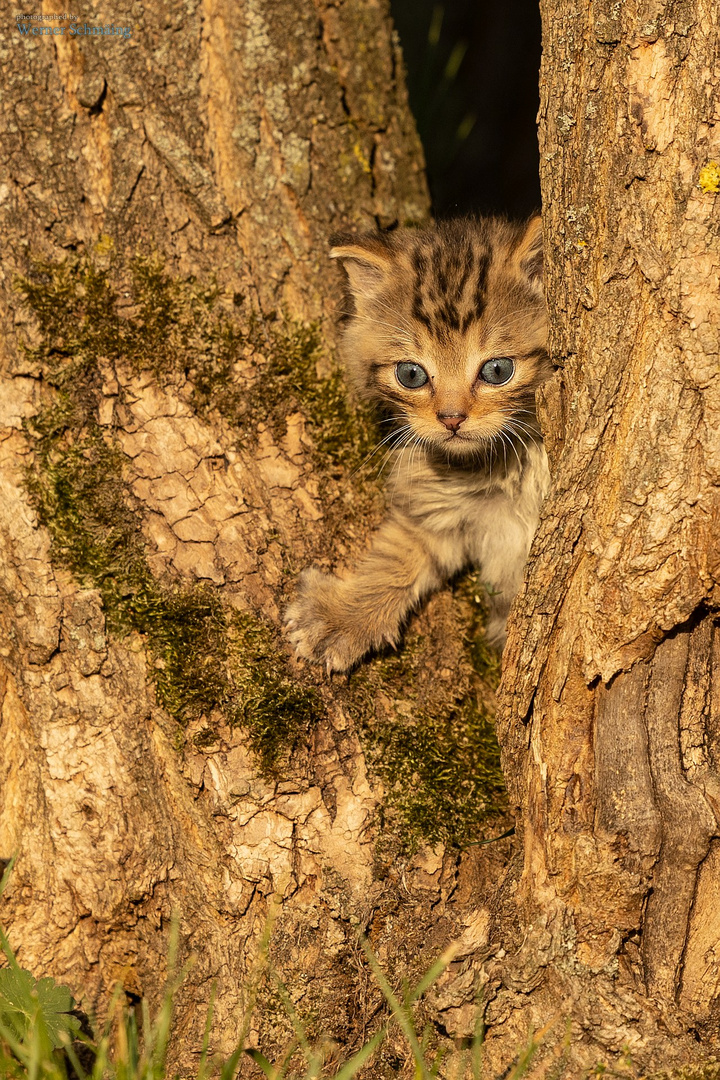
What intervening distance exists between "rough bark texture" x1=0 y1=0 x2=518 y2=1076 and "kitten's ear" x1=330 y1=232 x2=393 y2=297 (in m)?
0.09

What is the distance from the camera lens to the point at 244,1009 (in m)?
2.40

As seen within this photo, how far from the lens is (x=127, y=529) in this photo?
2703 millimetres

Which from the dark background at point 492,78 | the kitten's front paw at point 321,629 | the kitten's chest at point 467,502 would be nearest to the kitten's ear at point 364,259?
the kitten's chest at point 467,502

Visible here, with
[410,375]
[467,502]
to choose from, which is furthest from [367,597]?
[410,375]

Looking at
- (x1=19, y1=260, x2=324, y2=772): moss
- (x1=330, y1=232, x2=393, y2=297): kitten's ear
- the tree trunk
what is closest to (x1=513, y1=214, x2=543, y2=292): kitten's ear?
(x1=330, y1=232, x2=393, y2=297): kitten's ear

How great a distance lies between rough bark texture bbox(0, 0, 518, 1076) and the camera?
8.18 feet

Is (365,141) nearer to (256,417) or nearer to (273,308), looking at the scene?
(273,308)

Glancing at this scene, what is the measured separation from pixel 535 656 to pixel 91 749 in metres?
1.29

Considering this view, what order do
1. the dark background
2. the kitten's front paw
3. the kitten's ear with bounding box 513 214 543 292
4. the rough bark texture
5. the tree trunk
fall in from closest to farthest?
the tree trunk < the rough bark texture < the kitten's front paw < the kitten's ear with bounding box 513 214 543 292 < the dark background

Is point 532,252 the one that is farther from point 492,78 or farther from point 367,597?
point 492,78

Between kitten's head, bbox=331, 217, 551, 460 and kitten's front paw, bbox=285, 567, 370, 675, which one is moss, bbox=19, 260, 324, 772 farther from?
kitten's head, bbox=331, 217, 551, 460

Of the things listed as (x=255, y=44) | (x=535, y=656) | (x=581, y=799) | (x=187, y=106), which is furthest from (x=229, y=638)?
(x=255, y=44)

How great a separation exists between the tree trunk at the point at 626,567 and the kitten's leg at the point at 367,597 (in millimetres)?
578

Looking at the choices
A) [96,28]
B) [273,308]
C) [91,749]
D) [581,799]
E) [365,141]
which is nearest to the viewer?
[581,799]
